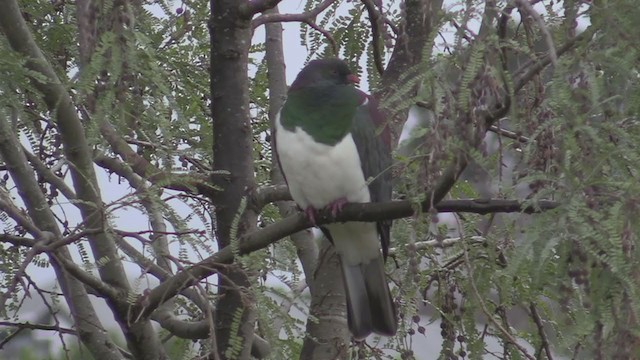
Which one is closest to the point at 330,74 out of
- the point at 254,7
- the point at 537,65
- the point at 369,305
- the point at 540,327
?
the point at 254,7

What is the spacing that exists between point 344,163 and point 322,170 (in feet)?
0.22

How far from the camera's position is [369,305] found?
11.9 ft

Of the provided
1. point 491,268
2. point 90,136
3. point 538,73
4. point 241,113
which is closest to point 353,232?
point 241,113

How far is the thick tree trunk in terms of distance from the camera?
3.45 meters

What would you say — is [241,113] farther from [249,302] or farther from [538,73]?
[538,73]

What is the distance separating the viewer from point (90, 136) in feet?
8.45

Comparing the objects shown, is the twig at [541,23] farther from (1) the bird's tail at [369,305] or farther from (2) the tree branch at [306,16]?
(1) the bird's tail at [369,305]

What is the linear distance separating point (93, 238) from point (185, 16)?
0.75 m

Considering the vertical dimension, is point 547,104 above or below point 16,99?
below

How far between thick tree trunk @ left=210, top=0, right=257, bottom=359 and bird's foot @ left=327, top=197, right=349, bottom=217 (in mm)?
224

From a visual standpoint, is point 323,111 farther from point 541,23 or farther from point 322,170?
point 541,23

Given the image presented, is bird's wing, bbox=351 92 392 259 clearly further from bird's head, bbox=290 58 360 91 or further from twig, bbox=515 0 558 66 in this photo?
twig, bbox=515 0 558 66

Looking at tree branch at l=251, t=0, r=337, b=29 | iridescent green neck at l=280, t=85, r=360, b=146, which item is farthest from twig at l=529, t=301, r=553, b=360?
tree branch at l=251, t=0, r=337, b=29

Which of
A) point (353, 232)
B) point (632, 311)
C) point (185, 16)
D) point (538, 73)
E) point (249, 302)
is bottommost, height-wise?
point (632, 311)
